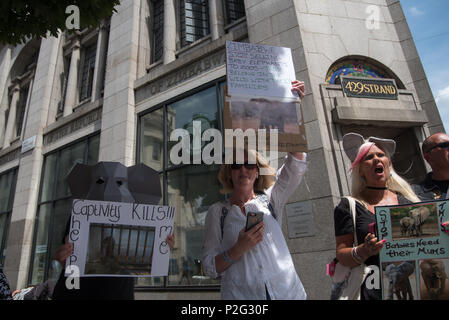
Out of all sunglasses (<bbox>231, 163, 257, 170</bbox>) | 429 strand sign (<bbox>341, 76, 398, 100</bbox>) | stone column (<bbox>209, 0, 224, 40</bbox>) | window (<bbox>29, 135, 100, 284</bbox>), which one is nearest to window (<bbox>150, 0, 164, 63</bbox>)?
stone column (<bbox>209, 0, 224, 40</bbox>)

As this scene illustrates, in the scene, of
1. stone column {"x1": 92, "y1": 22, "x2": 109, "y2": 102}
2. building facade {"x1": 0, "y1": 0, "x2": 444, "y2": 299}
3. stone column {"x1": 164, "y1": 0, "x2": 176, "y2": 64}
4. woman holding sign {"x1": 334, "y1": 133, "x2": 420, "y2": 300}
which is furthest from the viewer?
stone column {"x1": 92, "y1": 22, "x2": 109, "y2": 102}

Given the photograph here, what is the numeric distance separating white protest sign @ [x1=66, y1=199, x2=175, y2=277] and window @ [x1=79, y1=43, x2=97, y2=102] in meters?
11.5

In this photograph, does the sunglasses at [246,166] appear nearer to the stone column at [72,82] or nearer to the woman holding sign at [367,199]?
the woman holding sign at [367,199]

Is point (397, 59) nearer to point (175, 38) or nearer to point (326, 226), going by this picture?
point (326, 226)

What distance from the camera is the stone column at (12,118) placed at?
609 inches

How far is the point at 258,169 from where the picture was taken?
259 cm

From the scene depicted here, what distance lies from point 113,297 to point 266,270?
1.31m

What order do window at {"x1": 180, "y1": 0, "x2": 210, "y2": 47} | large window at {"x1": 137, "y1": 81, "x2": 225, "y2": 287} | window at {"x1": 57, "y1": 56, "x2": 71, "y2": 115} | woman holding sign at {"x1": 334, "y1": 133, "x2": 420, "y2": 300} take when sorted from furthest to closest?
window at {"x1": 57, "y1": 56, "x2": 71, "y2": 115} < window at {"x1": 180, "y1": 0, "x2": 210, "y2": 47} < large window at {"x1": 137, "y1": 81, "x2": 225, "y2": 287} < woman holding sign at {"x1": 334, "y1": 133, "x2": 420, "y2": 300}

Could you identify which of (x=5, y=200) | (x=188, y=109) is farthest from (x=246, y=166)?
(x=5, y=200)

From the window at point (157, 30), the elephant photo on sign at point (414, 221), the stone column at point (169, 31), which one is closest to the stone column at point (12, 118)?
the window at point (157, 30)

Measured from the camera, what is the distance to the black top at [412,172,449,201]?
2.46 metres

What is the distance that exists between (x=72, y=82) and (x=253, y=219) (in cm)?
1341

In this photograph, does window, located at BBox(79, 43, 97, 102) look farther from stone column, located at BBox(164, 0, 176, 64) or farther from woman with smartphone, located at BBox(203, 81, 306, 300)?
woman with smartphone, located at BBox(203, 81, 306, 300)

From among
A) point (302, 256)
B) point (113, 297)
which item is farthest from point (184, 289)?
point (113, 297)
